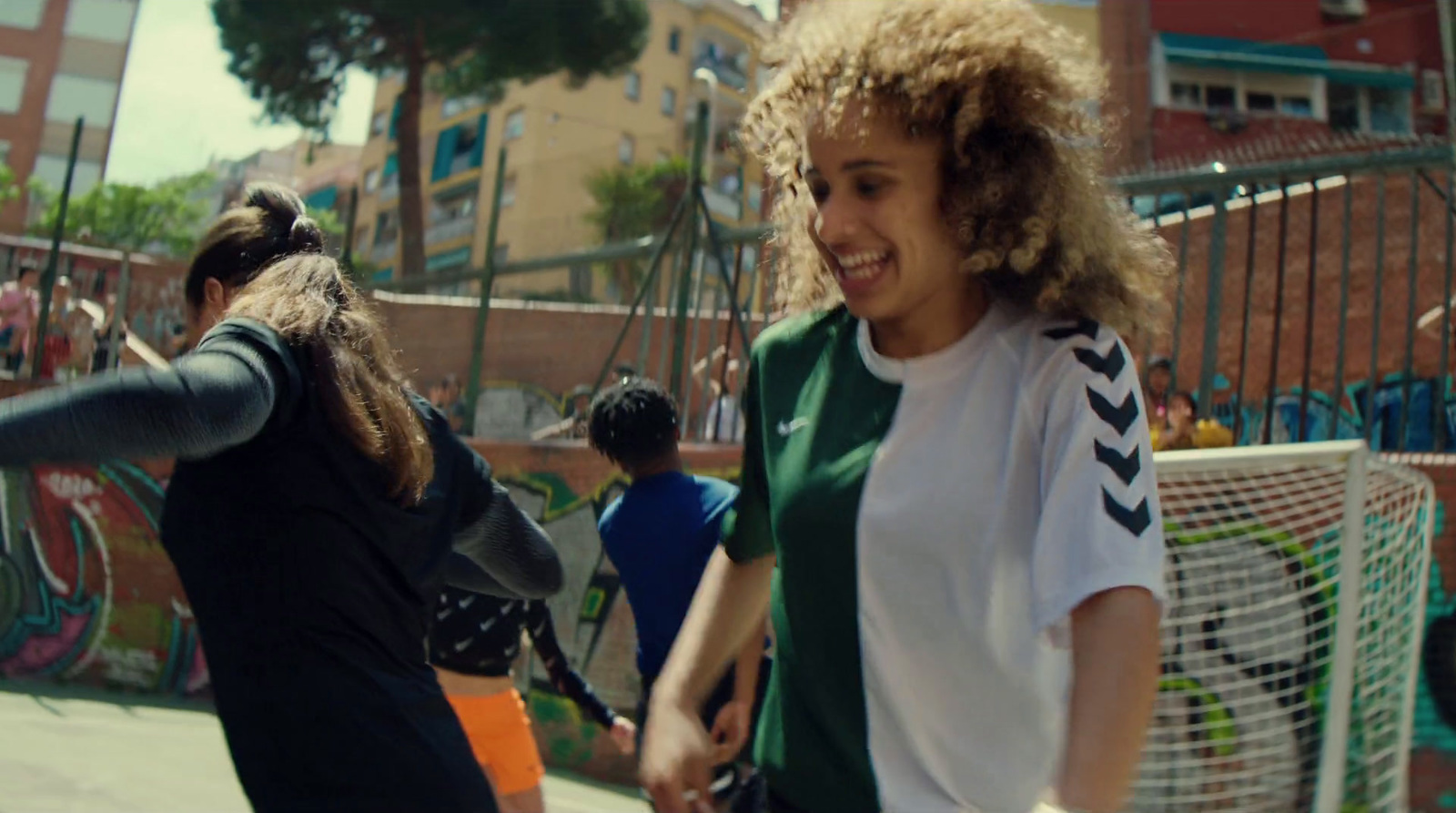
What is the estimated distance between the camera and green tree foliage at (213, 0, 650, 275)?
34031 mm

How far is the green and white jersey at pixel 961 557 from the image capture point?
1423 mm

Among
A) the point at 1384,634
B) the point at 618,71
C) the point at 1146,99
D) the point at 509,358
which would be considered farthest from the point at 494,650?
the point at 618,71

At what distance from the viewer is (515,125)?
177 feet

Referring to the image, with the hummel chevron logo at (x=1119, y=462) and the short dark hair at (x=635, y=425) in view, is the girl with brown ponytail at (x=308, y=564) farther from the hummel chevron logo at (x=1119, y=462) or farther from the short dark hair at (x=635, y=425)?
the short dark hair at (x=635, y=425)

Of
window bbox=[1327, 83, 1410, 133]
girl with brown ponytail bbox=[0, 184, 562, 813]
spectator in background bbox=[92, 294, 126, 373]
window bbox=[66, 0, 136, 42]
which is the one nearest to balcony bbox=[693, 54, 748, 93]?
window bbox=[66, 0, 136, 42]

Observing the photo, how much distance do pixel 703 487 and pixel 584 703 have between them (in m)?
0.87

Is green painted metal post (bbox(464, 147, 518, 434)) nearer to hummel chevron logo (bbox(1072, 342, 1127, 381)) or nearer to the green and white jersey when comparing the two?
the green and white jersey

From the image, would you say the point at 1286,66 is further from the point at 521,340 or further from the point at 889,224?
the point at 889,224

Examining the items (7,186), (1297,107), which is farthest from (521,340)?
(7,186)

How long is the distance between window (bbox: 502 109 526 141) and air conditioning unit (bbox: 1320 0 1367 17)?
31.1m

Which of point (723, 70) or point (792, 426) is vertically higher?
point (723, 70)

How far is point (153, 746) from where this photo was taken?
25.0 feet

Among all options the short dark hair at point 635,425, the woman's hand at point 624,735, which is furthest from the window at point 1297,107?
the woman's hand at point 624,735

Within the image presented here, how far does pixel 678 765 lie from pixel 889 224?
775mm
